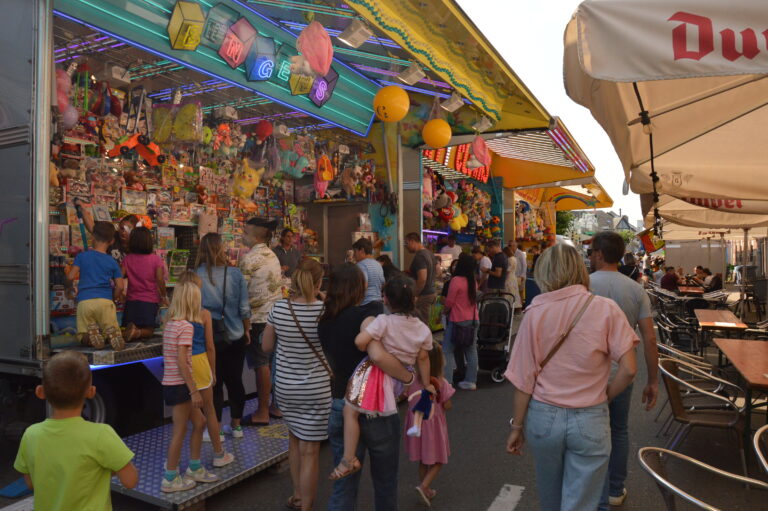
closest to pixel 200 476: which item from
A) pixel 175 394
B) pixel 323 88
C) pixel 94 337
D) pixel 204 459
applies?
pixel 204 459

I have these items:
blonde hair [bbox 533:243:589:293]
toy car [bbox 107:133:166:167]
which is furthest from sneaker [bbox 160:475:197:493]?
toy car [bbox 107:133:166:167]

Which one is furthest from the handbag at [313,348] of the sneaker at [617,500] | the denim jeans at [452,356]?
the denim jeans at [452,356]

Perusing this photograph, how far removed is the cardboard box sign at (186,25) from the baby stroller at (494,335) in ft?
15.5

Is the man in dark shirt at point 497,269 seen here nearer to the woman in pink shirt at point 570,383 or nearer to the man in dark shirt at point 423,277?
the man in dark shirt at point 423,277

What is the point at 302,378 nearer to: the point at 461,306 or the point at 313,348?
the point at 313,348

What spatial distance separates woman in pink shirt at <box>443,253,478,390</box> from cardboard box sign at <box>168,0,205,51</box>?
3859 millimetres

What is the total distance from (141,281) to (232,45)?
8.85 feet

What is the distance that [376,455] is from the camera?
A: 2990 mm

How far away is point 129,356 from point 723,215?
918 centimetres

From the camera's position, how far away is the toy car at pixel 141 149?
5.79 m

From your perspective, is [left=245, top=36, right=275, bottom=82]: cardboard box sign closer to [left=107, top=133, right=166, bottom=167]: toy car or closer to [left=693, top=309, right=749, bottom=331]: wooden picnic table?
[left=107, top=133, right=166, bottom=167]: toy car

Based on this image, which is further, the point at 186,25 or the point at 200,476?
the point at 186,25

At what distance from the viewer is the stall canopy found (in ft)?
6.36

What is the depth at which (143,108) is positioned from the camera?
603 cm
